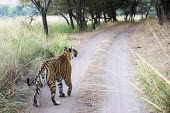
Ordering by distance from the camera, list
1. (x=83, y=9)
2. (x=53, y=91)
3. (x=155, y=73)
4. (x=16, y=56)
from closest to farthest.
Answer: (x=155, y=73), (x=53, y=91), (x=16, y=56), (x=83, y=9)

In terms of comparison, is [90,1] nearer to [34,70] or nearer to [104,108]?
[34,70]

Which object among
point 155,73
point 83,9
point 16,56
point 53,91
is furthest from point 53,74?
point 83,9

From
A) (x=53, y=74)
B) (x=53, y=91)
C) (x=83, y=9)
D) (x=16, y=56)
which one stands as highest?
(x=83, y=9)

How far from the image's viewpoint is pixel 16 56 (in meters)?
6.04

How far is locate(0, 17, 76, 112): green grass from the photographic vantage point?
4.65 metres

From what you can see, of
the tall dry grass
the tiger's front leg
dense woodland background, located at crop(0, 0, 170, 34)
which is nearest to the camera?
the tall dry grass

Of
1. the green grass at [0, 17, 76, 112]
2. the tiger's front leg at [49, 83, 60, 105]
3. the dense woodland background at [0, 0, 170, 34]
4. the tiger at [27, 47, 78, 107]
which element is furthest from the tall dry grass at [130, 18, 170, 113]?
the dense woodland background at [0, 0, 170, 34]

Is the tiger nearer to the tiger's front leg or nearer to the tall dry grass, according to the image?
the tiger's front leg

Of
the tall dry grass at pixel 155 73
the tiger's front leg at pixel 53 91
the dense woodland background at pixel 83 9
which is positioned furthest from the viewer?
the dense woodland background at pixel 83 9

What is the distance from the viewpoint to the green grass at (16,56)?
4.65m

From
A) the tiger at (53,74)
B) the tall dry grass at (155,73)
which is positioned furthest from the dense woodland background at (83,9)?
the tiger at (53,74)

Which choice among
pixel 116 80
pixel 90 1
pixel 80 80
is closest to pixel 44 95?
pixel 80 80

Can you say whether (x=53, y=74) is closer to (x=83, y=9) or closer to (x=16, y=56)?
(x=16, y=56)

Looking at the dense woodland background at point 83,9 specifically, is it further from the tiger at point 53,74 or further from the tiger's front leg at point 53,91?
the tiger's front leg at point 53,91
